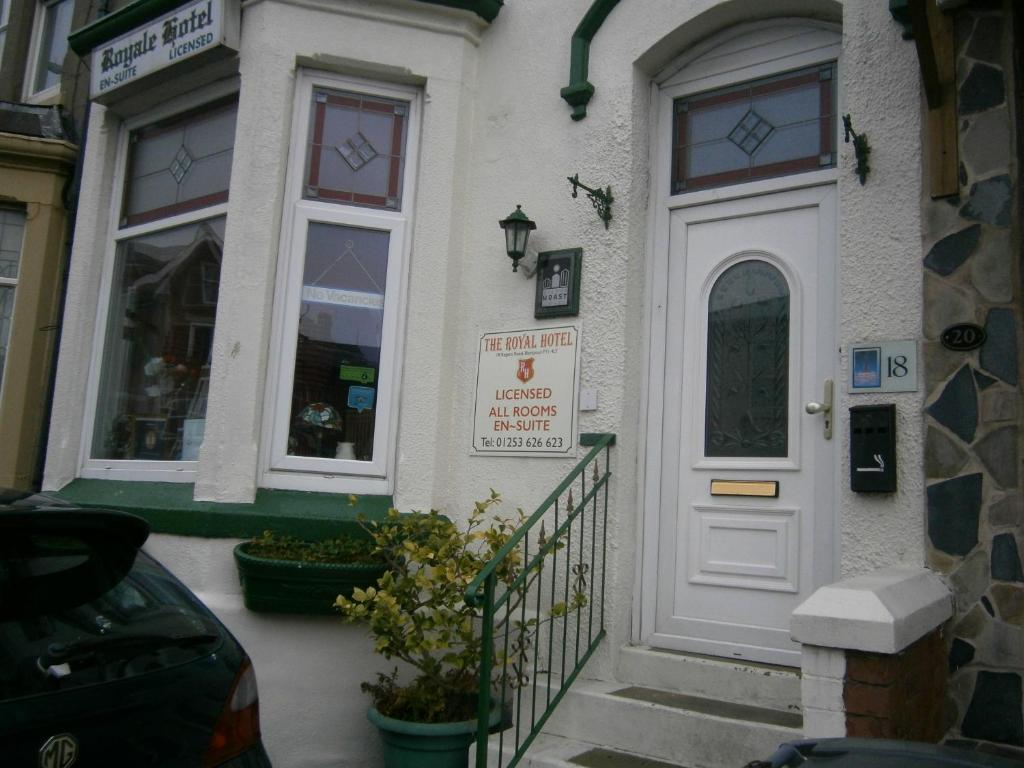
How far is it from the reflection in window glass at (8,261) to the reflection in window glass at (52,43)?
1379mm

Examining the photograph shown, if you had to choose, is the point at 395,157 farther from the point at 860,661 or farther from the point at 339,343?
the point at 860,661

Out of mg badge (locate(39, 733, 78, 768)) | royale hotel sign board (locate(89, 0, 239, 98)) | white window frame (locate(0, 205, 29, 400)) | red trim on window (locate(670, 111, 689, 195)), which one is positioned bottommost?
mg badge (locate(39, 733, 78, 768))

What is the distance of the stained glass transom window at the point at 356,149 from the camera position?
543 centimetres

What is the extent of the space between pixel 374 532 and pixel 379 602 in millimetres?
622

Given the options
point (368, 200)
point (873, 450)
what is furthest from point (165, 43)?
point (873, 450)

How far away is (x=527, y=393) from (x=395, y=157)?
1646 mm

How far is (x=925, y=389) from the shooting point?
12.6 feet

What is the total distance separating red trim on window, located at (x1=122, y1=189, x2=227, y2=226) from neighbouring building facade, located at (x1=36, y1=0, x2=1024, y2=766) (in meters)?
0.02

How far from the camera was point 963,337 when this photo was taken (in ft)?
12.4

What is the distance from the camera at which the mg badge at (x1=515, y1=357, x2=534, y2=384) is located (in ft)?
16.4

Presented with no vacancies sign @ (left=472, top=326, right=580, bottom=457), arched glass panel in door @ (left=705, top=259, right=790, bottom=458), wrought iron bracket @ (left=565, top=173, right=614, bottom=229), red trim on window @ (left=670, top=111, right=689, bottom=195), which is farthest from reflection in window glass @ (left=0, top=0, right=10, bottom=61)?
arched glass panel in door @ (left=705, top=259, right=790, bottom=458)

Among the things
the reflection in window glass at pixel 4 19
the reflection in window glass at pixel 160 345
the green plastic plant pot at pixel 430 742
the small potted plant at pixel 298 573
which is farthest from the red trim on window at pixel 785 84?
the reflection in window glass at pixel 4 19

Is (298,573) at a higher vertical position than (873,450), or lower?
lower

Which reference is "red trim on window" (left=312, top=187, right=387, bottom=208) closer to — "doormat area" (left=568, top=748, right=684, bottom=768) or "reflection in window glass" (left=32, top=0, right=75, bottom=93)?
"doormat area" (left=568, top=748, right=684, bottom=768)
